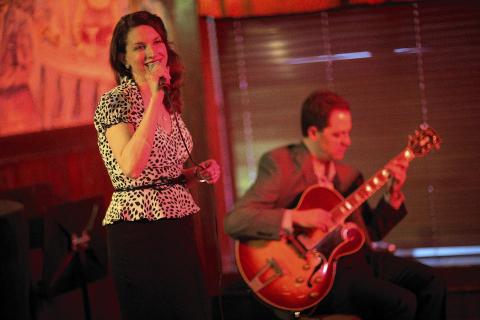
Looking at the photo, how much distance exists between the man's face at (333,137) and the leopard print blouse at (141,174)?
1406 mm

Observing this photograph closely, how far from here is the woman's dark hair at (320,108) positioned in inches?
136

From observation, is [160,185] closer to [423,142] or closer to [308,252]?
[308,252]

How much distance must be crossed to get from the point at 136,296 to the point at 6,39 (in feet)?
8.78

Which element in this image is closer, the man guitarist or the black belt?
the black belt

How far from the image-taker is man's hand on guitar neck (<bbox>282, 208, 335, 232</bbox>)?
333cm

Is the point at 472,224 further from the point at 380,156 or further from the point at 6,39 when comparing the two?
the point at 6,39

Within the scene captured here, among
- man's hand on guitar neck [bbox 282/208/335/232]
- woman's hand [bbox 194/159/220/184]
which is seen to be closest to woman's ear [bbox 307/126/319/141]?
man's hand on guitar neck [bbox 282/208/335/232]

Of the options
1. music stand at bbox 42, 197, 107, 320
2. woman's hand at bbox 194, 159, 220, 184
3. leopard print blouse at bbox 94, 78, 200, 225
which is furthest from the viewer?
music stand at bbox 42, 197, 107, 320

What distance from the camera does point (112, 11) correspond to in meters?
4.19

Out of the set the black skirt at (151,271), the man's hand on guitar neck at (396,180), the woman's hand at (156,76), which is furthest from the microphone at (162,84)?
the man's hand on guitar neck at (396,180)

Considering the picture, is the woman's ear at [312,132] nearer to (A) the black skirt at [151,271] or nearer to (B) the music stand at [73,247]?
(B) the music stand at [73,247]

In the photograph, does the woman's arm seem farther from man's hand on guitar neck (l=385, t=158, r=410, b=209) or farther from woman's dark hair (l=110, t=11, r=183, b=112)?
man's hand on guitar neck (l=385, t=158, r=410, b=209)

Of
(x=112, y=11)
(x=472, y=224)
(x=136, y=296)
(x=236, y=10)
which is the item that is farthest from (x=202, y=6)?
(x=136, y=296)

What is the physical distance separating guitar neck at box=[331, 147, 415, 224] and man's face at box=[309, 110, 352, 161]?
228mm
